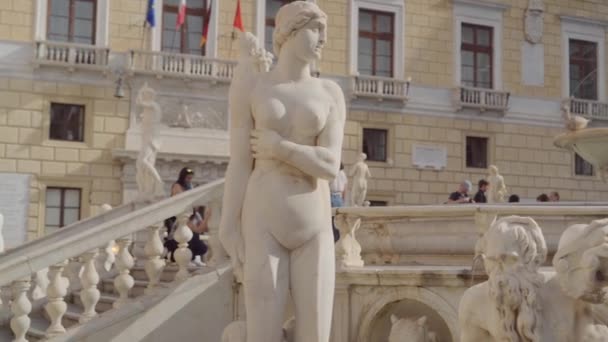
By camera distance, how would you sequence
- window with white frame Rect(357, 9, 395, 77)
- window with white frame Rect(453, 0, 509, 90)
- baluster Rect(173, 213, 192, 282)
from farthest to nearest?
window with white frame Rect(453, 0, 509, 90), window with white frame Rect(357, 9, 395, 77), baluster Rect(173, 213, 192, 282)

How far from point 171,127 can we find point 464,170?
7.94 meters

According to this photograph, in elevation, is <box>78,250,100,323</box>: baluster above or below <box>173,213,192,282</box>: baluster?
below

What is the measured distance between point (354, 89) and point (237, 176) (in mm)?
17932

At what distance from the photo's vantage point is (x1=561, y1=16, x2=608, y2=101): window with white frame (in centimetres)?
2489

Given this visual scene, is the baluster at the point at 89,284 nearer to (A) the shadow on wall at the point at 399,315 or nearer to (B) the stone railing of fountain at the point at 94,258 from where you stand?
(B) the stone railing of fountain at the point at 94,258

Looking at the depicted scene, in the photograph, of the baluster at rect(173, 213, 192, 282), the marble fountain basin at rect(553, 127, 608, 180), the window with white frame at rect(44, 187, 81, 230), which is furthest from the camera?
the window with white frame at rect(44, 187, 81, 230)

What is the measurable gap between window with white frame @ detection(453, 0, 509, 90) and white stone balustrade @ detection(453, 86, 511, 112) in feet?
1.38

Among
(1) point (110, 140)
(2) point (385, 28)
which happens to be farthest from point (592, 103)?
(1) point (110, 140)

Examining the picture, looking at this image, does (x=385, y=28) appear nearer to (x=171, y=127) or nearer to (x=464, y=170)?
(x=464, y=170)

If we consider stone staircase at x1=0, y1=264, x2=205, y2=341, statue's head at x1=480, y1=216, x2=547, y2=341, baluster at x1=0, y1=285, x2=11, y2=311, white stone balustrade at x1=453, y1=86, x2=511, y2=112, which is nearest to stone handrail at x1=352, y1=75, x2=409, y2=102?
white stone balustrade at x1=453, y1=86, x2=511, y2=112

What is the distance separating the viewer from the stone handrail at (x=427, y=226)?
22.4ft

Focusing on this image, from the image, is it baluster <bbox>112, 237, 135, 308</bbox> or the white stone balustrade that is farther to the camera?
the white stone balustrade

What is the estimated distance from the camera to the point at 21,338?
253 inches

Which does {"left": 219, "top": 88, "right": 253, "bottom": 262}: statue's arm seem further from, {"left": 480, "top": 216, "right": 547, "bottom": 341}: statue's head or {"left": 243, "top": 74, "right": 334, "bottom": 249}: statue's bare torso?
{"left": 480, "top": 216, "right": 547, "bottom": 341}: statue's head
